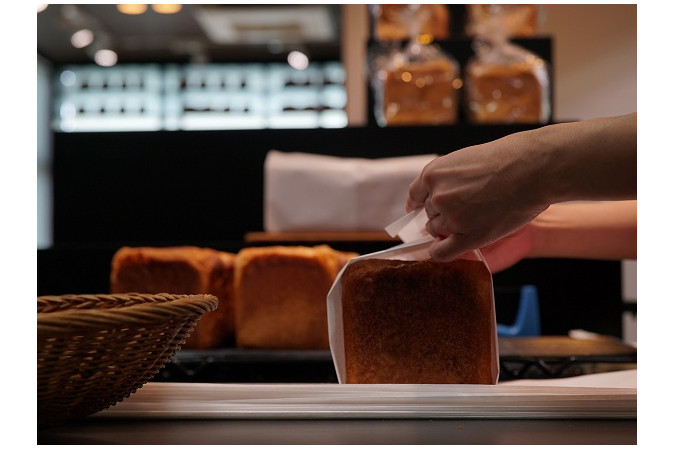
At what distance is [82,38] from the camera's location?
5242mm

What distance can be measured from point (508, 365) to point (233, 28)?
13.1ft

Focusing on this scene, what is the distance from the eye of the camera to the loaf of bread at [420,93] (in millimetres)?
2074

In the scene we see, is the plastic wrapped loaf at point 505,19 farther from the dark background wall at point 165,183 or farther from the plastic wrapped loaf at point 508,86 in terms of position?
the dark background wall at point 165,183

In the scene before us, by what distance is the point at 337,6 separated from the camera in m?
4.48

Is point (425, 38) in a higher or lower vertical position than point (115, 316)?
higher

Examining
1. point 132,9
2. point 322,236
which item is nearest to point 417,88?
point 322,236

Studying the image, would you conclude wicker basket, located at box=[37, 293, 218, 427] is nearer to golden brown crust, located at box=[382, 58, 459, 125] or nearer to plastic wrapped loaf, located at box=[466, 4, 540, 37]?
golden brown crust, located at box=[382, 58, 459, 125]

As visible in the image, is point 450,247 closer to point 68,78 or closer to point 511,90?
point 511,90

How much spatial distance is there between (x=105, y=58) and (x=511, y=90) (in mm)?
4260

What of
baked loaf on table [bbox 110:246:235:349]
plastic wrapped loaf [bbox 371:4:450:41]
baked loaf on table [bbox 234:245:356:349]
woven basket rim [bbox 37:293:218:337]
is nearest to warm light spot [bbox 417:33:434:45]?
plastic wrapped loaf [bbox 371:4:450:41]

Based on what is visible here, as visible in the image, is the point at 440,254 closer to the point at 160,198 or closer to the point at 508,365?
the point at 508,365

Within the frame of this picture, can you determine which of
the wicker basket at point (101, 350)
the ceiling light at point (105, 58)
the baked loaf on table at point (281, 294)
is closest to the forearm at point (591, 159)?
the wicker basket at point (101, 350)

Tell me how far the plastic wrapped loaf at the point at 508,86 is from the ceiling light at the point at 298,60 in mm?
3454
